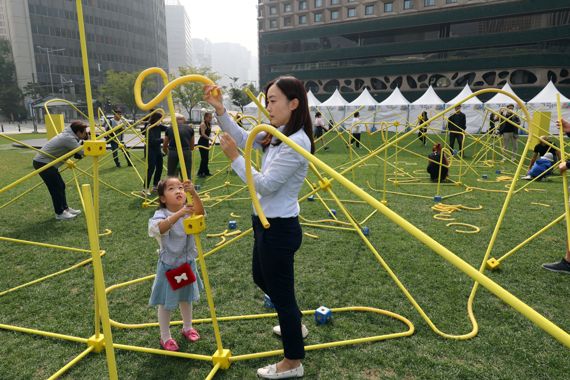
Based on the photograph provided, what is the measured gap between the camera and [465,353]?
2.98 metres

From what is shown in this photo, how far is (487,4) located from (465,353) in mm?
47262

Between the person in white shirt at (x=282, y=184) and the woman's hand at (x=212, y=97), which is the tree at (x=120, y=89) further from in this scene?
the person in white shirt at (x=282, y=184)

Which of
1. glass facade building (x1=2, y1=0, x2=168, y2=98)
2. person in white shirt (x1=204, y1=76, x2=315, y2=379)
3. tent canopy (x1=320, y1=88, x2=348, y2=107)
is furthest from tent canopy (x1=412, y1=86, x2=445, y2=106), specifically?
glass facade building (x1=2, y1=0, x2=168, y2=98)

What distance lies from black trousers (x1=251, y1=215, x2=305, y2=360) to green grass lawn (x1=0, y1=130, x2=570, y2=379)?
1.44 feet

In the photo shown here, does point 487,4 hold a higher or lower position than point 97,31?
lower

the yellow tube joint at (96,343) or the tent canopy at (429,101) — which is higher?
the tent canopy at (429,101)

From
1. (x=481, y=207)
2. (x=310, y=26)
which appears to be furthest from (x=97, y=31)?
(x=481, y=207)

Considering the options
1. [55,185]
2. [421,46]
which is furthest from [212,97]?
[421,46]

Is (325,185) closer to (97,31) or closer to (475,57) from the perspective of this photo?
(475,57)

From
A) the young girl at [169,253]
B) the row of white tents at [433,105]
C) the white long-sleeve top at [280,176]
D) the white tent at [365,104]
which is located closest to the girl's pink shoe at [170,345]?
the young girl at [169,253]

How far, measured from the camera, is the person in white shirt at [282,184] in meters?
2.17

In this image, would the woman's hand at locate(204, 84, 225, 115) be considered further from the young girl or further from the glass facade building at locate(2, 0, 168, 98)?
the glass facade building at locate(2, 0, 168, 98)

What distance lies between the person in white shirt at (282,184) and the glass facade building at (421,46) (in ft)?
145

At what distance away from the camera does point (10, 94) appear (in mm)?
60188
